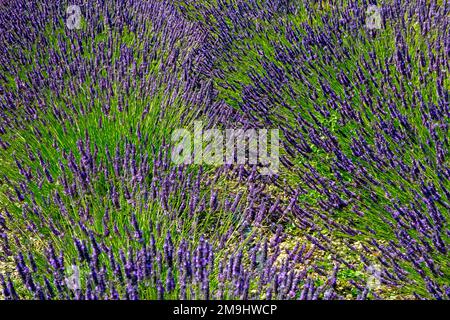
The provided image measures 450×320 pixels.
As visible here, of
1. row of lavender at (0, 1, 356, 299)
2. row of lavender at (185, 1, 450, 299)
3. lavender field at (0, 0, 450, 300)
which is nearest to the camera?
row of lavender at (0, 1, 356, 299)

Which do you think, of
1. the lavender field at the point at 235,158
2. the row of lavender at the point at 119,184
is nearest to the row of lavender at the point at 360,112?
the lavender field at the point at 235,158

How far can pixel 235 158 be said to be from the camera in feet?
8.82

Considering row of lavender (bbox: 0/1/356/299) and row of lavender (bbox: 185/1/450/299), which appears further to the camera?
row of lavender (bbox: 185/1/450/299)

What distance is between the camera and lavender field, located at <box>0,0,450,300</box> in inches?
71.4

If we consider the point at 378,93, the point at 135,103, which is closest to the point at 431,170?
the point at 378,93

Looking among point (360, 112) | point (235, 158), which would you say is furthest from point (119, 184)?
point (360, 112)

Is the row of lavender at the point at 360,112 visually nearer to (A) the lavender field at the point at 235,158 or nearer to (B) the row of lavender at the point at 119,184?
(A) the lavender field at the point at 235,158

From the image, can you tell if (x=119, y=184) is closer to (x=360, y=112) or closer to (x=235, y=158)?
(x=235, y=158)

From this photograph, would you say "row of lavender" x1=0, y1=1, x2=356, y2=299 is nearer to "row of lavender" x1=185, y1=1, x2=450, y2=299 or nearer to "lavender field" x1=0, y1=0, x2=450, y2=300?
"lavender field" x1=0, y1=0, x2=450, y2=300

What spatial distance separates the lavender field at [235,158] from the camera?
181cm

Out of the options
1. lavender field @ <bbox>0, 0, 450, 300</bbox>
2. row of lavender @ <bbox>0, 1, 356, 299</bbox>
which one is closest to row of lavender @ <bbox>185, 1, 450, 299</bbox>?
lavender field @ <bbox>0, 0, 450, 300</bbox>

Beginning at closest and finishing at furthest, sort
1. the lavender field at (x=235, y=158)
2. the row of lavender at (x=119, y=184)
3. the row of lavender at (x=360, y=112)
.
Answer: the row of lavender at (x=119, y=184), the lavender field at (x=235, y=158), the row of lavender at (x=360, y=112)

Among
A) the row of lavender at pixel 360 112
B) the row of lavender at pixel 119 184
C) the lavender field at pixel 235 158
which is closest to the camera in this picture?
the row of lavender at pixel 119 184

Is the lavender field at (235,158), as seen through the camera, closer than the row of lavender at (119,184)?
No
